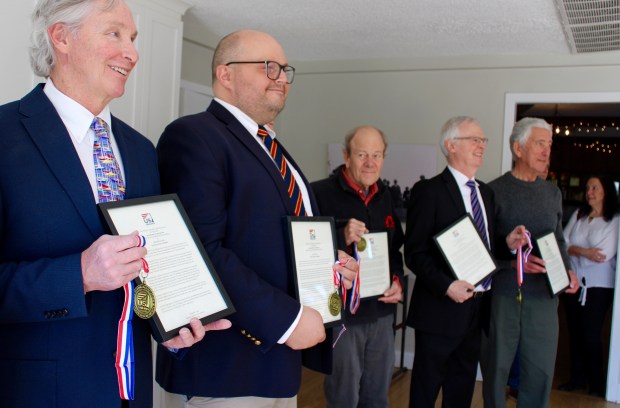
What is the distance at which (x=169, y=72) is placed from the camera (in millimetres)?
3678

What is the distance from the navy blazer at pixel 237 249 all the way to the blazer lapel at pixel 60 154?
0.35m

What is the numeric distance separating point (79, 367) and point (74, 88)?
64 cm

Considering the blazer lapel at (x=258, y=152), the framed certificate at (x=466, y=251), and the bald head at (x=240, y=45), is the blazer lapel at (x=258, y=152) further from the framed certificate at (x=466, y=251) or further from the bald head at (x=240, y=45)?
the framed certificate at (x=466, y=251)

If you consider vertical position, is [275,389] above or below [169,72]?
below

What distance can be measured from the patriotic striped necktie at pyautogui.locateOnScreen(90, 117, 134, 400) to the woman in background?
422 cm

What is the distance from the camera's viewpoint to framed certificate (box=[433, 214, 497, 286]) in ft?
9.70

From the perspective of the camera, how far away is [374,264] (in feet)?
9.78

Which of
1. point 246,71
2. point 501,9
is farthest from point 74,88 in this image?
point 501,9

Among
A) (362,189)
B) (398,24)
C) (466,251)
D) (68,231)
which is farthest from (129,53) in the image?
(398,24)

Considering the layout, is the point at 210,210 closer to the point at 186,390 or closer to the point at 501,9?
the point at 186,390

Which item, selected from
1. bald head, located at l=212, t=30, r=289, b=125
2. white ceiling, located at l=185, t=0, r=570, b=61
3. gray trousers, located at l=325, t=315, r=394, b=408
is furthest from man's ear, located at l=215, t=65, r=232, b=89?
white ceiling, located at l=185, t=0, r=570, b=61

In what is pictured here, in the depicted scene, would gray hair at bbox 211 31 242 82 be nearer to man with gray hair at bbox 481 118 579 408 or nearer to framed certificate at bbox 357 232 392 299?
framed certificate at bbox 357 232 392 299

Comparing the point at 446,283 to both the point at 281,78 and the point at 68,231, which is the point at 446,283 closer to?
the point at 281,78

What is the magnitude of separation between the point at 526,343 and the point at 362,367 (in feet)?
3.30
